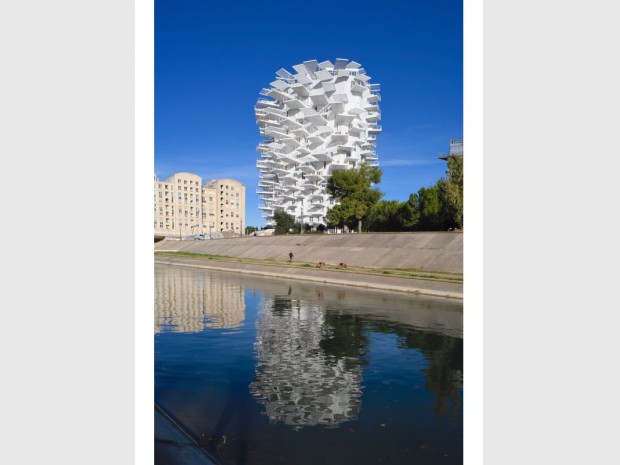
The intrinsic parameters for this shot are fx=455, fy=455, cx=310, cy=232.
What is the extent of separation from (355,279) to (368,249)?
33.1 ft

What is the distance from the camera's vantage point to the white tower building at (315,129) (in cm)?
8006

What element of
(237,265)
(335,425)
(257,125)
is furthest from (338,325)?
(257,125)

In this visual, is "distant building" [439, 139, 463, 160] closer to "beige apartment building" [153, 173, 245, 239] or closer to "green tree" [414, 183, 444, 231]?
"green tree" [414, 183, 444, 231]

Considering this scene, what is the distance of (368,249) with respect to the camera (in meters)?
36.6

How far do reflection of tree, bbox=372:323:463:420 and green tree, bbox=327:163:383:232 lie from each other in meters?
38.3

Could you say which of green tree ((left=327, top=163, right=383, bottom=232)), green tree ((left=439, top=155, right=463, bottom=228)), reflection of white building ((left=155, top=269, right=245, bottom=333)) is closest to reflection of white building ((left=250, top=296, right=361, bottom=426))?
reflection of white building ((left=155, top=269, right=245, bottom=333))

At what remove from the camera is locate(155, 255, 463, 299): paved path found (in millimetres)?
21839

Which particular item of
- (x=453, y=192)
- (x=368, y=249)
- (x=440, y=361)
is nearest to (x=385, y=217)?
(x=453, y=192)

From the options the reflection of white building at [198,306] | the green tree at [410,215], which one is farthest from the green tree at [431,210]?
the reflection of white building at [198,306]

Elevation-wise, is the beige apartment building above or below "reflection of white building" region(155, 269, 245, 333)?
above

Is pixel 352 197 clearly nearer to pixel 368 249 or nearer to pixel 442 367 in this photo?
pixel 368 249

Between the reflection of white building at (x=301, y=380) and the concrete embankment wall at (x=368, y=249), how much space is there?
17.2 metres

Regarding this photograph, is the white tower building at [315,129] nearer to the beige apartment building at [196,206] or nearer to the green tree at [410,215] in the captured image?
the beige apartment building at [196,206]

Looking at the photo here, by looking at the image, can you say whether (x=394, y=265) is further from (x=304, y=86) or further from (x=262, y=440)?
(x=304, y=86)
